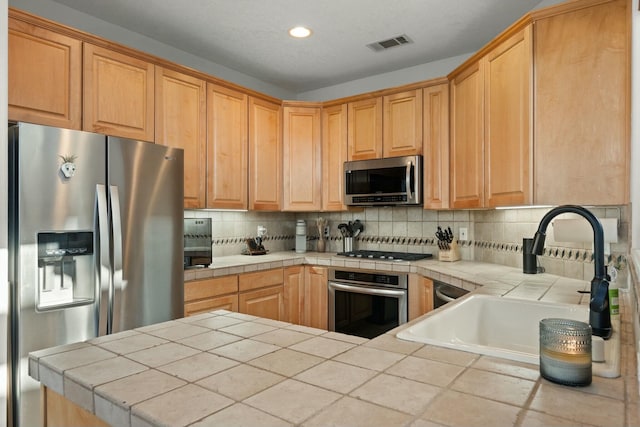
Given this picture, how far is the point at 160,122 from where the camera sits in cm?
274

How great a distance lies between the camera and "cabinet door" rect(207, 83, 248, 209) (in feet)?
10.1

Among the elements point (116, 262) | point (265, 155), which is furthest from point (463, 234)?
point (116, 262)

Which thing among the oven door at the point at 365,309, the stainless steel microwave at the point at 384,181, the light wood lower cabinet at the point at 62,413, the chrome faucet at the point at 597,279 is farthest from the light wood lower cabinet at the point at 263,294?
the chrome faucet at the point at 597,279

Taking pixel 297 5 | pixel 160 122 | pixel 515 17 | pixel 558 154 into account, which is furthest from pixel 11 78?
pixel 515 17

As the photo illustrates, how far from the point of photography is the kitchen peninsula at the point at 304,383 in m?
0.64

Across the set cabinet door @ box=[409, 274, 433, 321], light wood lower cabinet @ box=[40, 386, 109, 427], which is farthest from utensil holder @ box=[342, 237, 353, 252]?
light wood lower cabinet @ box=[40, 386, 109, 427]

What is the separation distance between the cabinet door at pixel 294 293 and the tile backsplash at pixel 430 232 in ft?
2.03

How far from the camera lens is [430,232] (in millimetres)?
3549

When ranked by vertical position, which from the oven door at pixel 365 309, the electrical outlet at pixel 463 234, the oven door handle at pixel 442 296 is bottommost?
the oven door at pixel 365 309

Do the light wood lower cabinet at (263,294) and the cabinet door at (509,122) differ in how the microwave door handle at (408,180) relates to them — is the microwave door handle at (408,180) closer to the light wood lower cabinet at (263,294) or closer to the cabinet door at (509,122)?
the cabinet door at (509,122)

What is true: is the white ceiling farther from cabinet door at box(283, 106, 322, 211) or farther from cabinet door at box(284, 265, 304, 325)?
cabinet door at box(284, 265, 304, 325)

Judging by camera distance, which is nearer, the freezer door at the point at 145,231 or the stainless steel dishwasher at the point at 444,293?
the freezer door at the point at 145,231

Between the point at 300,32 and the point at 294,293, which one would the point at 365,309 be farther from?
the point at 300,32

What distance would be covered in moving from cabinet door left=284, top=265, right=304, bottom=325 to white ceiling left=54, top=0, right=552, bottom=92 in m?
1.78
